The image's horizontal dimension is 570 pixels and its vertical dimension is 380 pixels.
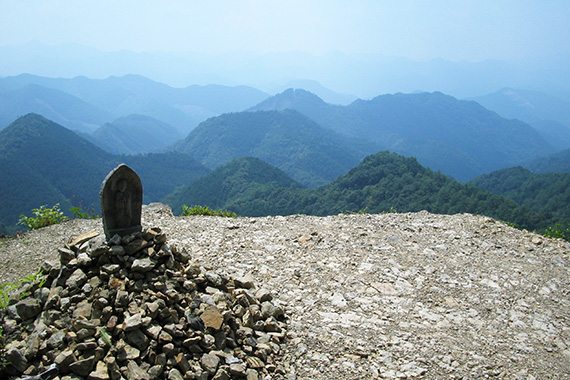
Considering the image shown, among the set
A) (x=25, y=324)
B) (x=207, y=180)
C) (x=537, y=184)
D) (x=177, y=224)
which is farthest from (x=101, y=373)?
(x=537, y=184)

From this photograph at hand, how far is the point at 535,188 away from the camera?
90938 mm

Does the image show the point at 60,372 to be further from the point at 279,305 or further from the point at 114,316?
the point at 279,305

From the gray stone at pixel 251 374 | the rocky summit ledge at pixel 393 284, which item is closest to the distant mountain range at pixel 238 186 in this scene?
the rocky summit ledge at pixel 393 284

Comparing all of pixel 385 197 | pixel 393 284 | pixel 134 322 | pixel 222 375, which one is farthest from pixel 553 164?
pixel 134 322

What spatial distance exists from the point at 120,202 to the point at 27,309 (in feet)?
6.12

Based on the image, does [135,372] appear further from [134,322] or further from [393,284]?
[393,284]

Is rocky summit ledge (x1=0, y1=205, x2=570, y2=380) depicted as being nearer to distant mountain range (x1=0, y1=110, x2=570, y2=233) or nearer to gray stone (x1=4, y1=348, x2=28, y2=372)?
gray stone (x1=4, y1=348, x2=28, y2=372)

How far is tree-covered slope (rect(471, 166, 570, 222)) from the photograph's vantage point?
→ 76438mm

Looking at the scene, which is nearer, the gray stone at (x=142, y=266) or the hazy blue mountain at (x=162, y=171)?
the gray stone at (x=142, y=266)

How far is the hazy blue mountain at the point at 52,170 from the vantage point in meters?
79.4

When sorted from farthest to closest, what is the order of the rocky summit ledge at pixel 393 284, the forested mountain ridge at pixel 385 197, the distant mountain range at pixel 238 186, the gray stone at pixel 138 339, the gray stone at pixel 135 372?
the distant mountain range at pixel 238 186, the forested mountain ridge at pixel 385 197, the rocky summit ledge at pixel 393 284, the gray stone at pixel 138 339, the gray stone at pixel 135 372

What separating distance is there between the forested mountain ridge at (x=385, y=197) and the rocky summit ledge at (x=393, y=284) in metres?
44.7

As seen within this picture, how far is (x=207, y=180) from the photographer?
10694 cm

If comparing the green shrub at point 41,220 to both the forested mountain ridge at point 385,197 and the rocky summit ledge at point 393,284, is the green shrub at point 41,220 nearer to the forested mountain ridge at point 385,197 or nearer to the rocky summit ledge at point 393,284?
the rocky summit ledge at point 393,284
